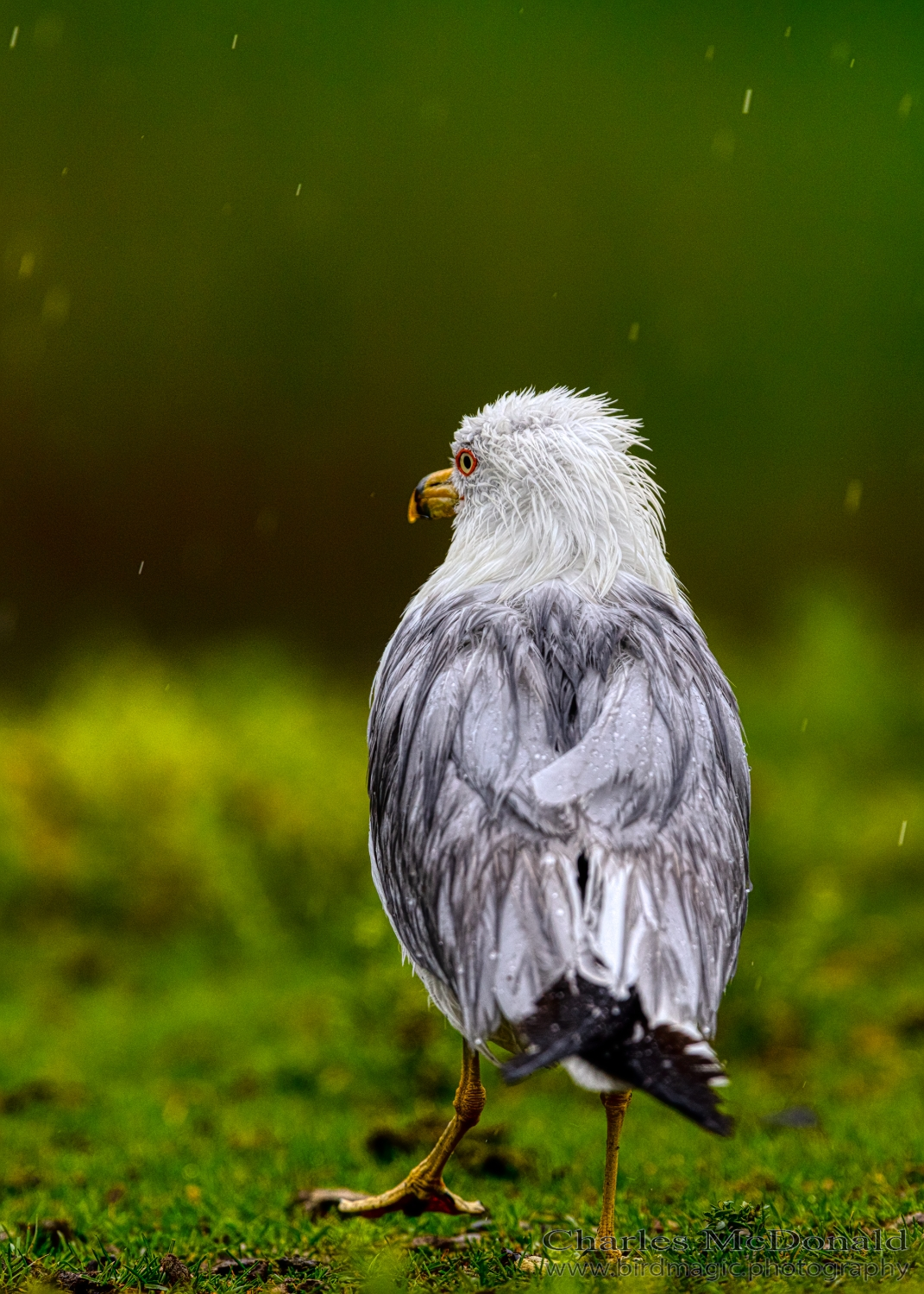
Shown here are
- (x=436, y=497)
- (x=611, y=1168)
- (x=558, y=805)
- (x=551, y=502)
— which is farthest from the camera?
(x=436, y=497)

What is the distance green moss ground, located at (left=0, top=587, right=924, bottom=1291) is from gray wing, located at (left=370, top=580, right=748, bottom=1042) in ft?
3.16

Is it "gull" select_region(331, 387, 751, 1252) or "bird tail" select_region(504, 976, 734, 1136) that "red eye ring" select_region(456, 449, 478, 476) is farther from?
"bird tail" select_region(504, 976, 734, 1136)

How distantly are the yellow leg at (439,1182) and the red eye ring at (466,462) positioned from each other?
1.97m

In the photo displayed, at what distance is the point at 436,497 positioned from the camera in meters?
4.89

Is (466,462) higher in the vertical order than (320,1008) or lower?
higher

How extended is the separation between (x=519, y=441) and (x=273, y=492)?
10.4m

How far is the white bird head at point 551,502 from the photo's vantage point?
4434 millimetres

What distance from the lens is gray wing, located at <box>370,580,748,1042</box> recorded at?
355 centimetres

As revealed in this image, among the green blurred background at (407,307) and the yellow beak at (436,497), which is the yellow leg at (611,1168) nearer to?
the yellow beak at (436,497)

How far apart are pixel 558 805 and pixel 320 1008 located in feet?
15.8

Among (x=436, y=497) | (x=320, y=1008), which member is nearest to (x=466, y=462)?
(x=436, y=497)

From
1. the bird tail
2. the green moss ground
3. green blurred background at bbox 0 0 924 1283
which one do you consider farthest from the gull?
green blurred background at bbox 0 0 924 1283

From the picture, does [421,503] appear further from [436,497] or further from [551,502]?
[551,502]

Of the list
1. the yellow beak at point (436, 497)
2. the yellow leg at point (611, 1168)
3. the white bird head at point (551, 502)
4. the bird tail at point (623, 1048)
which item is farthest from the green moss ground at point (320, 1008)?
the yellow beak at point (436, 497)
